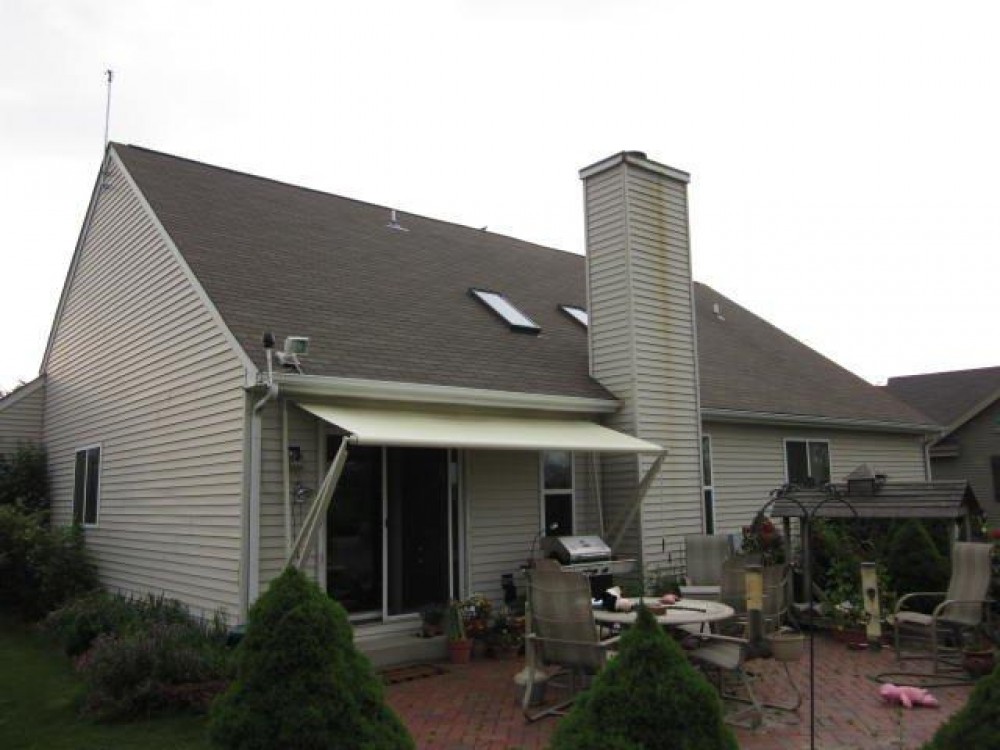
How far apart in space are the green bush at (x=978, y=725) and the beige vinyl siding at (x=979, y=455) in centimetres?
2519

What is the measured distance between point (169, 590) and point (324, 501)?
349 centimetres

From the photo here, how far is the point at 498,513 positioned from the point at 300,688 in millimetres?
5943

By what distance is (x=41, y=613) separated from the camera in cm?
1159

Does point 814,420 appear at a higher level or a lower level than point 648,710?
higher

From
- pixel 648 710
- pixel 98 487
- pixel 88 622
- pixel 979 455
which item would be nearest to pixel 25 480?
pixel 98 487

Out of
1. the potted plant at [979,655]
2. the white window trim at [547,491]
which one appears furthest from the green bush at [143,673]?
the potted plant at [979,655]

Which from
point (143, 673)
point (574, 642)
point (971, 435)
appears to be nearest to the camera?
point (574, 642)

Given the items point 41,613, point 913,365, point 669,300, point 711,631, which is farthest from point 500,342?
point 913,365

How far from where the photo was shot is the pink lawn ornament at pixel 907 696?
6.75 metres

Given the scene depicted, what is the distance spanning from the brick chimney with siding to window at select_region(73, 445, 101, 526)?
297 inches

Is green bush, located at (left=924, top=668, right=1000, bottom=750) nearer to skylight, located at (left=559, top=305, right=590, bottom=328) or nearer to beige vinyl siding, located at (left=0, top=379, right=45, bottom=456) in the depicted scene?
skylight, located at (left=559, top=305, right=590, bottom=328)

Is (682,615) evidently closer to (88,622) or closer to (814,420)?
(88,622)

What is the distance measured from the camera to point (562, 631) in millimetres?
6598

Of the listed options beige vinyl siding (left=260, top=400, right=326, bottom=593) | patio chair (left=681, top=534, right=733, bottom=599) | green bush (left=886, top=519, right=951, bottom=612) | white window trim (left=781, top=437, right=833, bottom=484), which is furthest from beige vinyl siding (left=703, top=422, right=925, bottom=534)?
beige vinyl siding (left=260, top=400, right=326, bottom=593)
